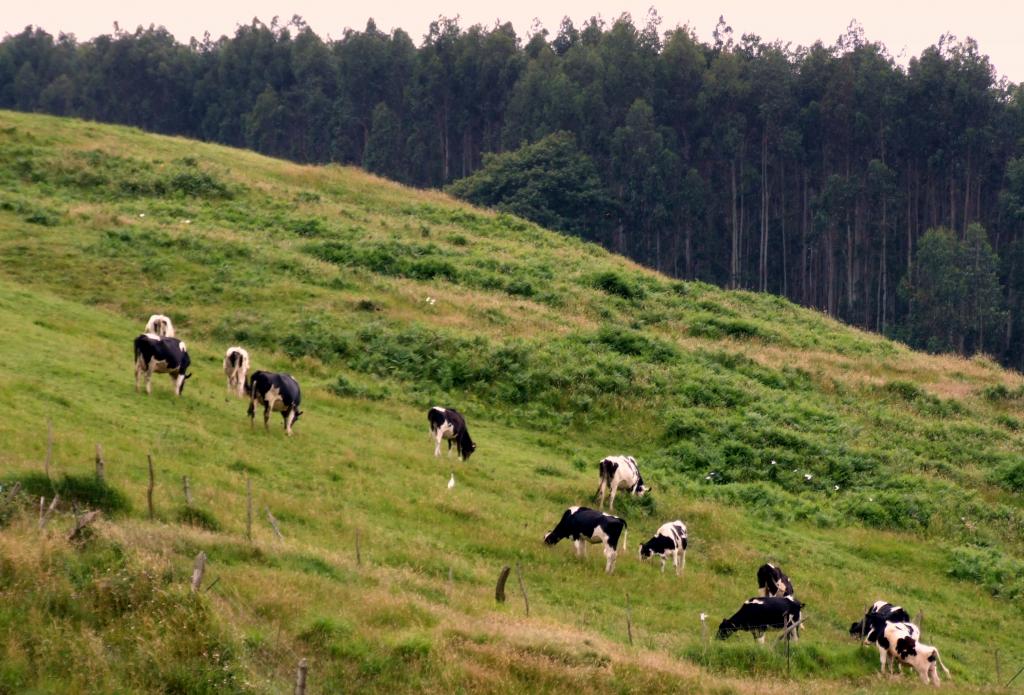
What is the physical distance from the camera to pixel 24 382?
28594 mm

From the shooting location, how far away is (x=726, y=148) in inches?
4053

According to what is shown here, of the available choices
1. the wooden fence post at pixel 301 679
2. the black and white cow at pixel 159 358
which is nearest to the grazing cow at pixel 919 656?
the wooden fence post at pixel 301 679

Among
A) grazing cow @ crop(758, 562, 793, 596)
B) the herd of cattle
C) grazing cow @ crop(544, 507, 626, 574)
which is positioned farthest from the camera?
grazing cow @ crop(544, 507, 626, 574)

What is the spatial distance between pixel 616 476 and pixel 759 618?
278 inches

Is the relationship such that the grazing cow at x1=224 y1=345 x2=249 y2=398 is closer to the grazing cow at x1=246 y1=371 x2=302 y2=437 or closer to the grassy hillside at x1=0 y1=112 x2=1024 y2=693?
the grassy hillside at x1=0 y1=112 x2=1024 y2=693

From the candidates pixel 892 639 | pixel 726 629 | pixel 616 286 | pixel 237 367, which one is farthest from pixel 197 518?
pixel 616 286

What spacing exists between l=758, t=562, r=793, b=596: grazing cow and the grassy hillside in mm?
652

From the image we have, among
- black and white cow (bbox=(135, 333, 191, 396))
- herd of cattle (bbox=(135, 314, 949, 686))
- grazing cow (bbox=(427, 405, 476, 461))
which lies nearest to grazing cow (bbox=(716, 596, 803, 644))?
herd of cattle (bbox=(135, 314, 949, 686))

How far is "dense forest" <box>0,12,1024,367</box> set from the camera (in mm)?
94125

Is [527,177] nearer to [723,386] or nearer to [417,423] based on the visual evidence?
[723,386]

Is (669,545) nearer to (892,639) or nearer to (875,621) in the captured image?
(875,621)

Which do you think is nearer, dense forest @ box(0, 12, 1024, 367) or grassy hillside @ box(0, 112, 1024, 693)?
grassy hillside @ box(0, 112, 1024, 693)

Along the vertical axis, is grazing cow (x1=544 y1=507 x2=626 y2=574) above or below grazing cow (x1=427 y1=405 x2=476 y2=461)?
below

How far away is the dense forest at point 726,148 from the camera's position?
94.1 meters
